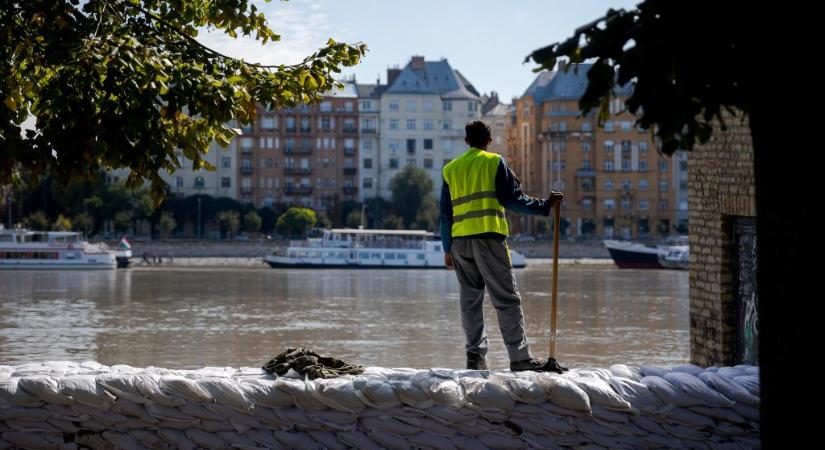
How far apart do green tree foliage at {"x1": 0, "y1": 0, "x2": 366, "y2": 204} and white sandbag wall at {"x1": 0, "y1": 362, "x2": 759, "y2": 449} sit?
6.13ft

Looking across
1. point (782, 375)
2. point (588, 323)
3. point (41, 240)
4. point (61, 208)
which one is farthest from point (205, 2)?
point (61, 208)

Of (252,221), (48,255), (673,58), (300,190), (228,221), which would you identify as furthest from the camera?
(300,190)

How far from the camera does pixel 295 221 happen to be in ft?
353

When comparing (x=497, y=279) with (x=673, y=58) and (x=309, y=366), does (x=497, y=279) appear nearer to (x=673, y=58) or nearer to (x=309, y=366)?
(x=309, y=366)

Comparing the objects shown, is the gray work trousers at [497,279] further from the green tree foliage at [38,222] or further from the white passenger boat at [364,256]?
the green tree foliage at [38,222]

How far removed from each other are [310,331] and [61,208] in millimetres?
88620

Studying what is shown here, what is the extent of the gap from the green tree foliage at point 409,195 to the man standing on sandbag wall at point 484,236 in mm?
105186

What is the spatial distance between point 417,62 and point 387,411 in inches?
4697

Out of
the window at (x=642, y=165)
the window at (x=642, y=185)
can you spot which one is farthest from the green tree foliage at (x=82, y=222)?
the window at (x=642, y=165)

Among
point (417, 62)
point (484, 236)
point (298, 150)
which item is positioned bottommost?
point (484, 236)

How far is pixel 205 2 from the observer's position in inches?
389

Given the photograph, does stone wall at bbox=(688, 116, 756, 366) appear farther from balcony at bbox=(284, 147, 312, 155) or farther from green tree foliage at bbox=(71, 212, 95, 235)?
balcony at bbox=(284, 147, 312, 155)

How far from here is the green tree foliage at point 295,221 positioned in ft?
353

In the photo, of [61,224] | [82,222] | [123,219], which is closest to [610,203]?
[123,219]
